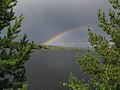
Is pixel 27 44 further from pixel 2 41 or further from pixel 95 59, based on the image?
pixel 95 59

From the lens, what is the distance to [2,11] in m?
22.0

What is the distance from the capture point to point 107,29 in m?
24.5

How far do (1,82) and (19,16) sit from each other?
582 centimetres

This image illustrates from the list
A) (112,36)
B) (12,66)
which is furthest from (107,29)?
(12,66)

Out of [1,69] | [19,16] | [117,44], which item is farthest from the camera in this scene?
[117,44]

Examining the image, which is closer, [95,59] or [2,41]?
[2,41]

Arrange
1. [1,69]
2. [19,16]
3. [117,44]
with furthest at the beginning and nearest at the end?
[117,44], [19,16], [1,69]

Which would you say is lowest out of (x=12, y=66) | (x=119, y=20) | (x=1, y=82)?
(x=1, y=82)

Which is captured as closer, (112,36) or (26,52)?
(26,52)

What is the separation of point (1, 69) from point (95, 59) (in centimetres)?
873

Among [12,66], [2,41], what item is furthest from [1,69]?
[2,41]

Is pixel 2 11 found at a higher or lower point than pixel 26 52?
higher

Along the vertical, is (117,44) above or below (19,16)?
below

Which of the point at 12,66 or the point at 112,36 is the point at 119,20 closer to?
the point at 112,36
